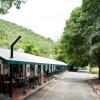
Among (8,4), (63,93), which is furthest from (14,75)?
(8,4)

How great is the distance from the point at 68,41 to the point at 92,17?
7963 mm

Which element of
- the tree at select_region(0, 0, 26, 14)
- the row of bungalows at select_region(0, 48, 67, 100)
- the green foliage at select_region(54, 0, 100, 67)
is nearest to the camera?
the tree at select_region(0, 0, 26, 14)

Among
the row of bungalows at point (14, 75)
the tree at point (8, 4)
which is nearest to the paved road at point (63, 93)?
the row of bungalows at point (14, 75)

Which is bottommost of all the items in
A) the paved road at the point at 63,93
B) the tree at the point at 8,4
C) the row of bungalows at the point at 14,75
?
the paved road at the point at 63,93

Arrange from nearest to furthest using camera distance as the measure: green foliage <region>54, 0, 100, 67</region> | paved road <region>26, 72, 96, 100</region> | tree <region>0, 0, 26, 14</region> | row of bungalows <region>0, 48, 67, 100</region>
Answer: tree <region>0, 0, 26, 14</region> < row of bungalows <region>0, 48, 67, 100</region> < paved road <region>26, 72, 96, 100</region> < green foliage <region>54, 0, 100, 67</region>

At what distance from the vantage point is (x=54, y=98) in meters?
22.4

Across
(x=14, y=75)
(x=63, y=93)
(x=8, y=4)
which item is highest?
(x=8, y=4)

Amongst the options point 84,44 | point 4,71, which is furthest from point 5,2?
point 84,44


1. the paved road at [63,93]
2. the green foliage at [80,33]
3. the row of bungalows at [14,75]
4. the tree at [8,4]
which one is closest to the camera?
the tree at [8,4]

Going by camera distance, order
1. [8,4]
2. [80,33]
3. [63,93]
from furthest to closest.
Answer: [80,33] < [63,93] < [8,4]

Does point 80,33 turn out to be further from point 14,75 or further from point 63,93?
point 63,93

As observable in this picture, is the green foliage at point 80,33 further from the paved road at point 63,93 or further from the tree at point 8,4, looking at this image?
the tree at point 8,4

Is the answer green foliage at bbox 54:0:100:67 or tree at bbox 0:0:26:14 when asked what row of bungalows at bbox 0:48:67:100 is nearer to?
tree at bbox 0:0:26:14

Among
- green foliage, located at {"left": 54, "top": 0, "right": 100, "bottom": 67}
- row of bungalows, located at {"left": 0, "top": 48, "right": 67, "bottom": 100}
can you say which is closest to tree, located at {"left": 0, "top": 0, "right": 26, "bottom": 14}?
row of bungalows, located at {"left": 0, "top": 48, "right": 67, "bottom": 100}
